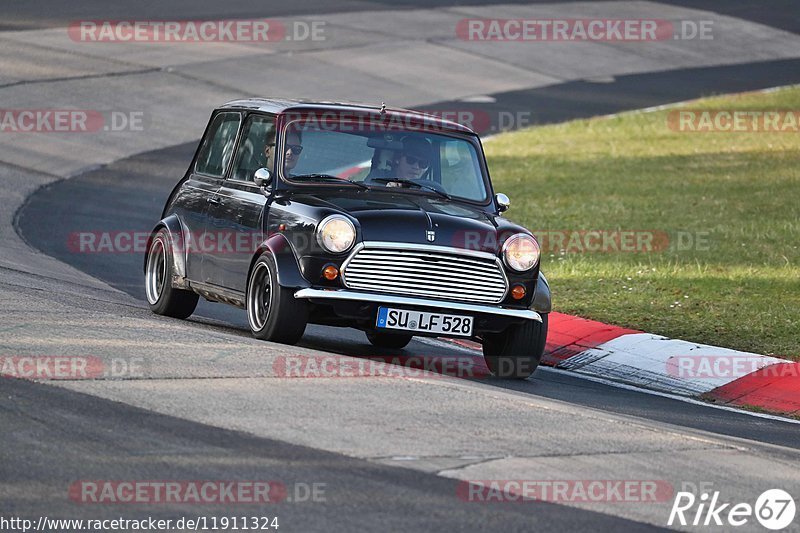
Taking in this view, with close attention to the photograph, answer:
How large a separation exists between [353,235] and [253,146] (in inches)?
68.5

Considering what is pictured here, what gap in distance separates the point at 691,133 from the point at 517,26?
11178 millimetres

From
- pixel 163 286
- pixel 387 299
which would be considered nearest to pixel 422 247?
pixel 387 299

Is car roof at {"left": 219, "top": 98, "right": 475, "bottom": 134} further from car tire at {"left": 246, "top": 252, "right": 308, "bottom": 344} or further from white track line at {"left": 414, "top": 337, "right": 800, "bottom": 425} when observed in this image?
white track line at {"left": 414, "top": 337, "right": 800, "bottom": 425}

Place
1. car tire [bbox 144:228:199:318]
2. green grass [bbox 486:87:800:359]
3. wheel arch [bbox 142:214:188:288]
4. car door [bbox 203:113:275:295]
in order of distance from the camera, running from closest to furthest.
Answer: car door [bbox 203:113:275:295]
wheel arch [bbox 142:214:188:288]
car tire [bbox 144:228:199:318]
green grass [bbox 486:87:800:359]

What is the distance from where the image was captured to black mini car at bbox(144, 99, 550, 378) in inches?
384

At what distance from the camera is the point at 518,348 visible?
1035cm

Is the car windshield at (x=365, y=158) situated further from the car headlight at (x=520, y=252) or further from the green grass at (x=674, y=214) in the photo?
the green grass at (x=674, y=214)

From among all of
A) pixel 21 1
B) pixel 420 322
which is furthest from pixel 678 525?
pixel 21 1

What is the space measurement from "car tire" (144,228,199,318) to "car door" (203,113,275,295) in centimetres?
65

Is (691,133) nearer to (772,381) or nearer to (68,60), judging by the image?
(68,60)

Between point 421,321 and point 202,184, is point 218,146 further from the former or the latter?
point 421,321

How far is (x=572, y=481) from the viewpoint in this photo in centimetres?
690

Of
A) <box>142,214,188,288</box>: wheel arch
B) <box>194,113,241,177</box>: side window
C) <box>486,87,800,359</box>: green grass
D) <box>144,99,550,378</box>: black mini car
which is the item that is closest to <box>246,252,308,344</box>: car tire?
<box>144,99,550,378</box>: black mini car

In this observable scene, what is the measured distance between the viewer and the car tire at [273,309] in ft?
32.0
